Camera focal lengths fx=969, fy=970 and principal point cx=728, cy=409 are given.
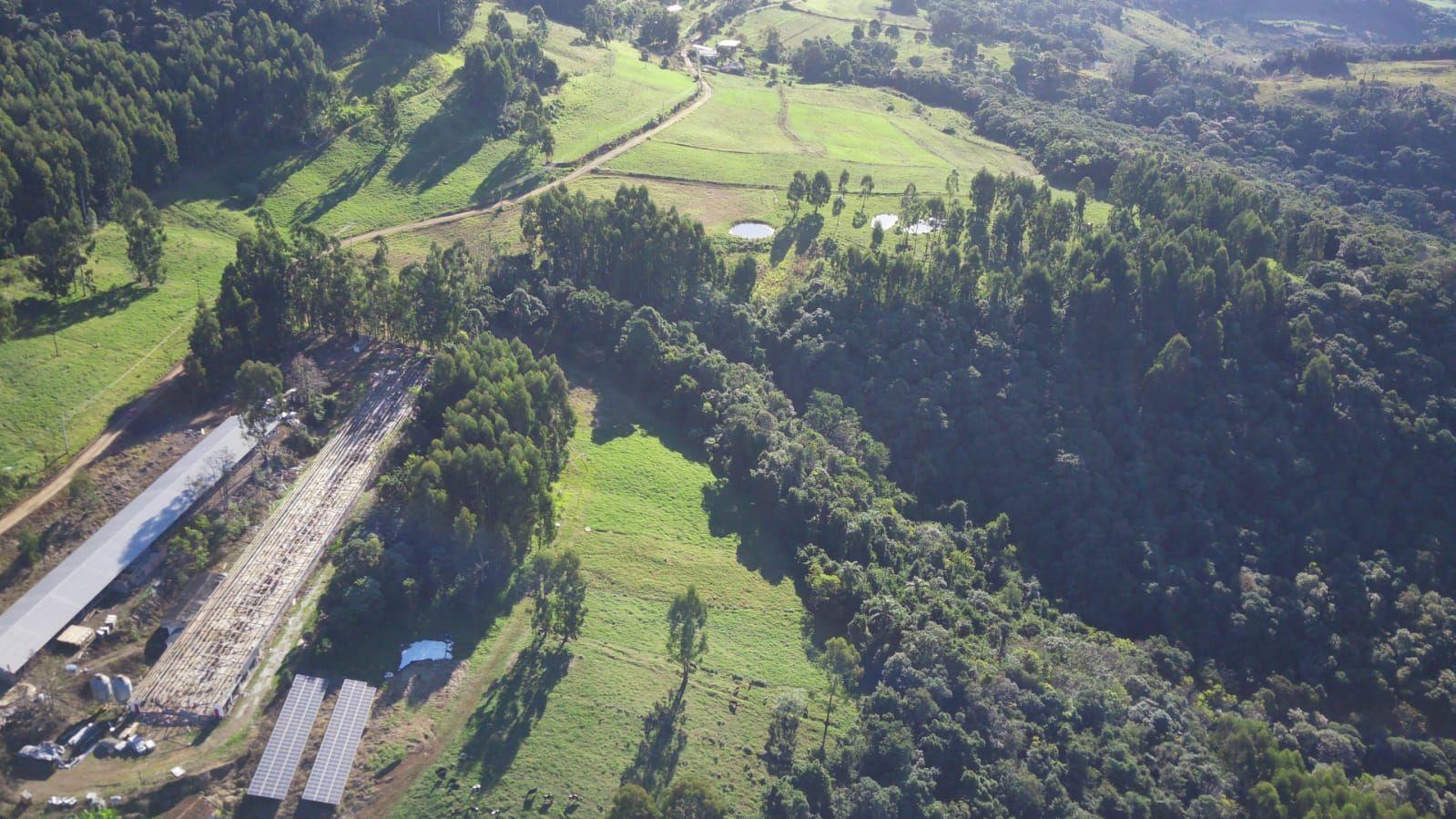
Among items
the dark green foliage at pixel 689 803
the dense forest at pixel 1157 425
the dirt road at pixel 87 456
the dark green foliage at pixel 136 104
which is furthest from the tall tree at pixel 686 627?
the dark green foliage at pixel 136 104

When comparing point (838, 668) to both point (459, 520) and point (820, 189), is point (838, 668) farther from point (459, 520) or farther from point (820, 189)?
point (820, 189)

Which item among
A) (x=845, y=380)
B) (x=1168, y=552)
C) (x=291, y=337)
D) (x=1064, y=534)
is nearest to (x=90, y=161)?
(x=291, y=337)

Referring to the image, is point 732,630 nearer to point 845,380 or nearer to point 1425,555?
point 845,380

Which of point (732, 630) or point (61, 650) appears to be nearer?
point (61, 650)

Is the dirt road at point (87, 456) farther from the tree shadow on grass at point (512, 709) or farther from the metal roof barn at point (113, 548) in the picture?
the tree shadow on grass at point (512, 709)

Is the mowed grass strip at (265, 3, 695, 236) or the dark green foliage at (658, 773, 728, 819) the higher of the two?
the mowed grass strip at (265, 3, 695, 236)

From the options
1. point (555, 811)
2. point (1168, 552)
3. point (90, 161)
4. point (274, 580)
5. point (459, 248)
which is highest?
point (90, 161)

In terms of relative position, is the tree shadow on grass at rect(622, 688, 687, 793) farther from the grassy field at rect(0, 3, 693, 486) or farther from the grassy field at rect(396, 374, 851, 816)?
the grassy field at rect(0, 3, 693, 486)

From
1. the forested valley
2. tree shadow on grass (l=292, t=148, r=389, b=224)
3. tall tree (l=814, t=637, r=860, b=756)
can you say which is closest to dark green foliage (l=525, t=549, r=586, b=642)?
the forested valley

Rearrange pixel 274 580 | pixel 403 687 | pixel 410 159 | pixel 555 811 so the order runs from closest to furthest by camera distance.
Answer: pixel 555 811, pixel 403 687, pixel 274 580, pixel 410 159
